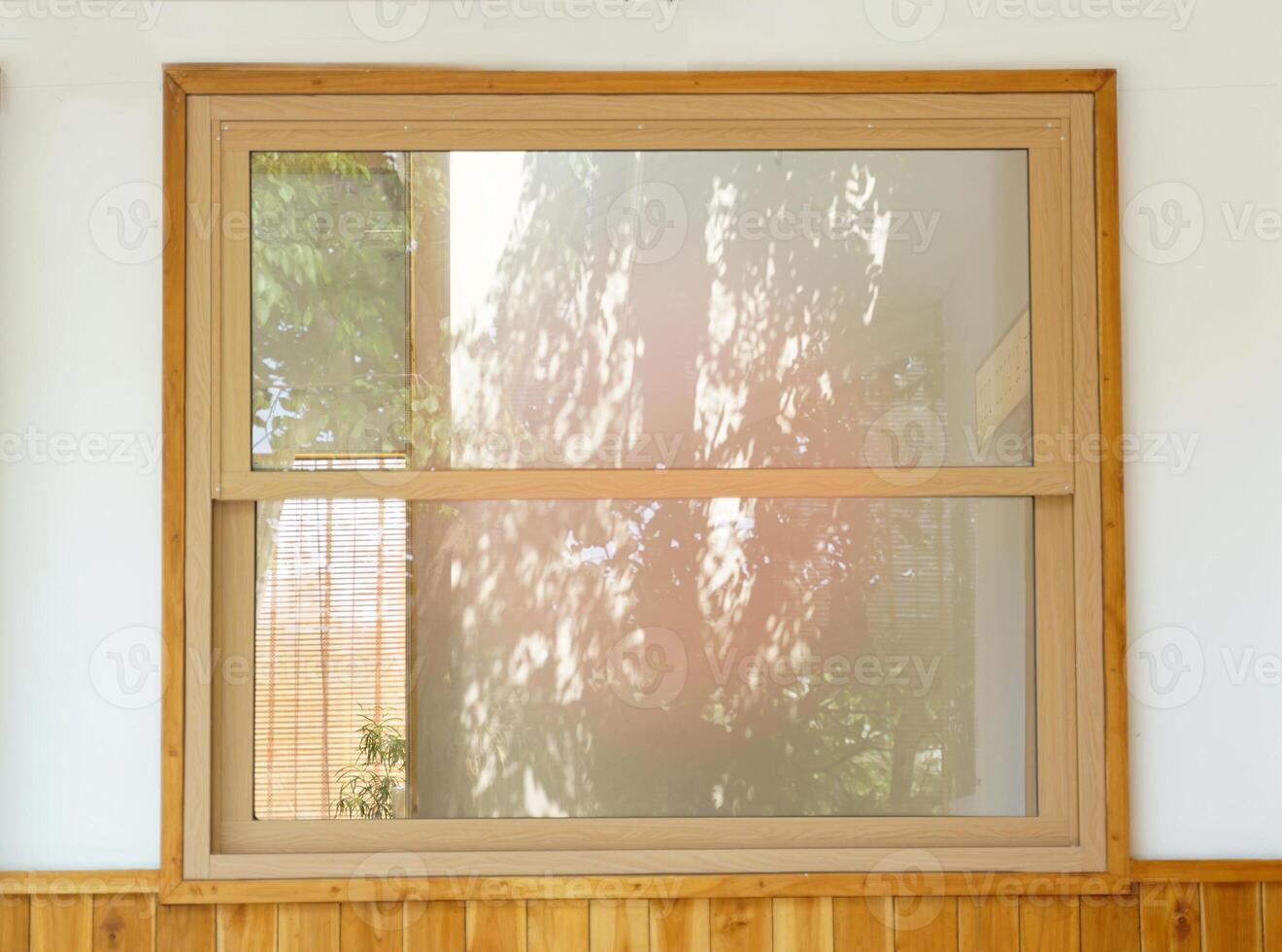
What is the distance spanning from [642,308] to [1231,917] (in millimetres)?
1776

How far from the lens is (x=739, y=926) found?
2.21 meters

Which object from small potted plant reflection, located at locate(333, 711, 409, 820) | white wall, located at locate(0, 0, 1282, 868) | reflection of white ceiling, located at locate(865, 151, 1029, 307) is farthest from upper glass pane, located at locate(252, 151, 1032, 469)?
small potted plant reflection, located at locate(333, 711, 409, 820)

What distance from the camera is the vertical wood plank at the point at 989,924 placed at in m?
2.21

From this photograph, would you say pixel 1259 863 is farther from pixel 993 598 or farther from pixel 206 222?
pixel 206 222

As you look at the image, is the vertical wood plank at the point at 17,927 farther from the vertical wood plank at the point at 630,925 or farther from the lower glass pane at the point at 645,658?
the vertical wood plank at the point at 630,925

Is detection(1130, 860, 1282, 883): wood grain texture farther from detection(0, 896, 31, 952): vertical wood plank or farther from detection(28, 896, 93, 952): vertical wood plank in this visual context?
detection(0, 896, 31, 952): vertical wood plank

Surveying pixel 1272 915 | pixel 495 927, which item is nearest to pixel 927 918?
pixel 1272 915

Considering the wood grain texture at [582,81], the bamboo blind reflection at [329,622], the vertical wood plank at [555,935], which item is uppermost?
the wood grain texture at [582,81]

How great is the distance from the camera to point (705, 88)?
7.46 feet

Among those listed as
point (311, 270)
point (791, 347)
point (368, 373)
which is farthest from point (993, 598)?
point (311, 270)

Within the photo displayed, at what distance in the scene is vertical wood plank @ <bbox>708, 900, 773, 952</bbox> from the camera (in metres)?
2.21

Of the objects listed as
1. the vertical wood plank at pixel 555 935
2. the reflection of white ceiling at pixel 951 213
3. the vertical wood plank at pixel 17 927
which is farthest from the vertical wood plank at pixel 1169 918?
the vertical wood plank at pixel 17 927

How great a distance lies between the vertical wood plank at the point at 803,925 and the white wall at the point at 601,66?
0.69m

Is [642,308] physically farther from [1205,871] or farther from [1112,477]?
[1205,871]
